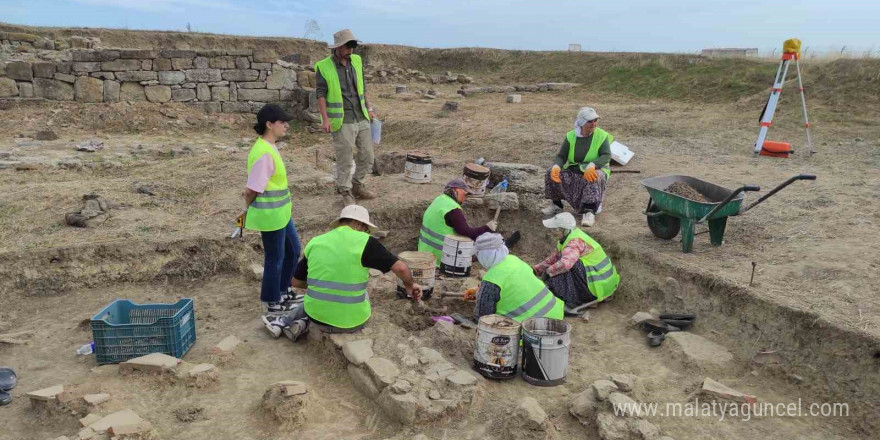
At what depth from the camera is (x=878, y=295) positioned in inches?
197

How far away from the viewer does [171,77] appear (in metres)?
13.3

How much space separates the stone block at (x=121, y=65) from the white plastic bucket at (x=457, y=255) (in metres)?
9.70

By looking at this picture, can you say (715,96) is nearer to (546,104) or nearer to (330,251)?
(546,104)

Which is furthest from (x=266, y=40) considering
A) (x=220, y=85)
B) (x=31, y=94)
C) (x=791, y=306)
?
(x=791, y=306)

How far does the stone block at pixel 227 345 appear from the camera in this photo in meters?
4.79

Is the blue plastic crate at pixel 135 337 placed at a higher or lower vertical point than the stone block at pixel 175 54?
lower

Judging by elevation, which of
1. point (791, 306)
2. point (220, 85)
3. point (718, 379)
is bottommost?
point (718, 379)

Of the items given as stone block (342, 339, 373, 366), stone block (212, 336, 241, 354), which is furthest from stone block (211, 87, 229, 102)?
stone block (342, 339, 373, 366)

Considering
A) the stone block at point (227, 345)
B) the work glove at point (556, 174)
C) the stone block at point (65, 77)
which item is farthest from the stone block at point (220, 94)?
the stone block at point (227, 345)

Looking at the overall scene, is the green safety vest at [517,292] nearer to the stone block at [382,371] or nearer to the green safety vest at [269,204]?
the stone block at [382,371]

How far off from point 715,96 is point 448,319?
13.3 metres

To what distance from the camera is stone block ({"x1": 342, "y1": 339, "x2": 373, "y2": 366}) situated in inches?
175

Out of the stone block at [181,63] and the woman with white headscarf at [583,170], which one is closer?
the woman with white headscarf at [583,170]

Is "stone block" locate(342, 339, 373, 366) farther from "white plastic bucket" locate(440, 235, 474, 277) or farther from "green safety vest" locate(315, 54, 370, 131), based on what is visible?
"green safety vest" locate(315, 54, 370, 131)
